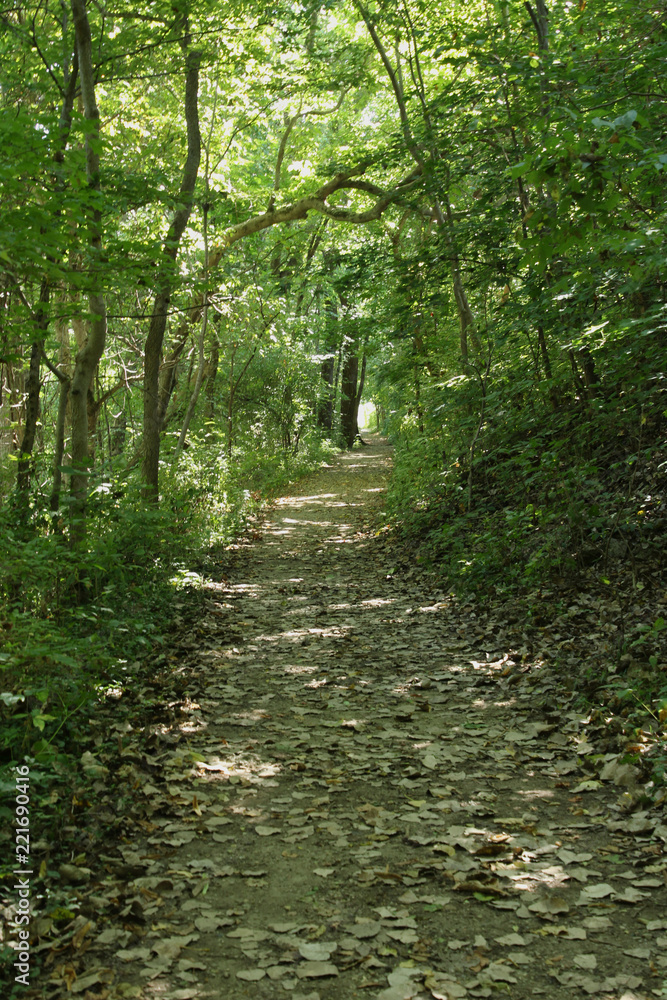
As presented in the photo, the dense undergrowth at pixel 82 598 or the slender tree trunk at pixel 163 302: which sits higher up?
the slender tree trunk at pixel 163 302

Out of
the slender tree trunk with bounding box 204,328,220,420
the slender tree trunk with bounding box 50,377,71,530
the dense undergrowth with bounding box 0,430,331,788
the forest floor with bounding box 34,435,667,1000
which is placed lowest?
the forest floor with bounding box 34,435,667,1000

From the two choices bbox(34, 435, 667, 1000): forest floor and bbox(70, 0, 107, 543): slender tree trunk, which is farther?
bbox(70, 0, 107, 543): slender tree trunk

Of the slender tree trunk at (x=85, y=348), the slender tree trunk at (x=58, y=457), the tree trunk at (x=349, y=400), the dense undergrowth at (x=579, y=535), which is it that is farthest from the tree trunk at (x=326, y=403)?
the slender tree trunk at (x=85, y=348)

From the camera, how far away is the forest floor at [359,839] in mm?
2713

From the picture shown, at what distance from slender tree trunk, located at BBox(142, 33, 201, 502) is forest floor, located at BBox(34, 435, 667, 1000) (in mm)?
3268

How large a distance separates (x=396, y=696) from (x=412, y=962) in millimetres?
2714

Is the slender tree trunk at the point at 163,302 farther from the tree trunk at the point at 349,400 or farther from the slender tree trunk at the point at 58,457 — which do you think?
the tree trunk at the point at 349,400

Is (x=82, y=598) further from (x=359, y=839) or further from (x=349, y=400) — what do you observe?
(x=349, y=400)

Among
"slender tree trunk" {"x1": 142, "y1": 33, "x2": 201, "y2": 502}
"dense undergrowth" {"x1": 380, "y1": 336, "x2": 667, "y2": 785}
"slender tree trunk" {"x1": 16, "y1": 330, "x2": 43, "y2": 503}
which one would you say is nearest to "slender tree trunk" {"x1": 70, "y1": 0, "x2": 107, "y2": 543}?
"slender tree trunk" {"x1": 16, "y1": 330, "x2": 43, "y2": 503}

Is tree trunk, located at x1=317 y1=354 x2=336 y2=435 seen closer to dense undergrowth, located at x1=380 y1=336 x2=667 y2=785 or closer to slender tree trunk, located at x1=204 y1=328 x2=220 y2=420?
slender tree trunk, located at x1=204 y1=328 x2=220 y2=420

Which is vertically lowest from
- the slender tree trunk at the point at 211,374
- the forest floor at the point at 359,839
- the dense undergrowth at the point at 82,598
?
the forest floor at the point at 359,839

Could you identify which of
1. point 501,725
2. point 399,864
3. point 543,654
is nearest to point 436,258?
point 543,654

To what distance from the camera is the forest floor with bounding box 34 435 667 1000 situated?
2.71 metres

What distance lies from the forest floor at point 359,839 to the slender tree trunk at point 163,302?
3.27 metres
